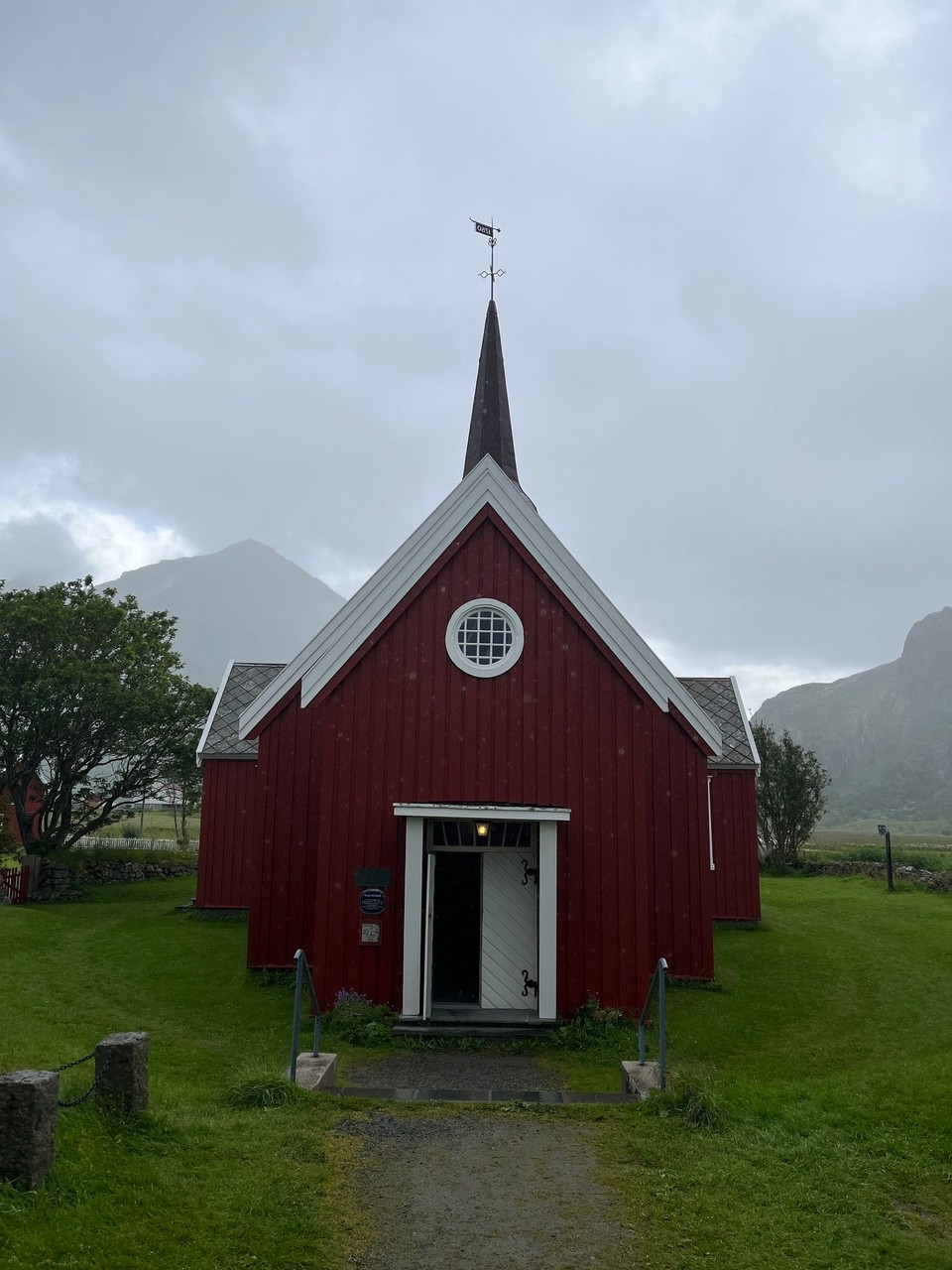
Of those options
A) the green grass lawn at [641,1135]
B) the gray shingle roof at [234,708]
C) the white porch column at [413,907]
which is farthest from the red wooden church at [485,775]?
the gray shingle roof at [234,708]

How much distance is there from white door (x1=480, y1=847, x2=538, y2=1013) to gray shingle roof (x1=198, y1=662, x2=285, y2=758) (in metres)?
8.11

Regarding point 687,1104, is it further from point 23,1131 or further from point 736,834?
point 736,834

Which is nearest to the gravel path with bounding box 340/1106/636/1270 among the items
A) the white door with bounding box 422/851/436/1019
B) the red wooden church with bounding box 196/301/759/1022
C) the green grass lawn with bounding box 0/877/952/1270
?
the green grass lawn with bounding box 0/877/952/1270

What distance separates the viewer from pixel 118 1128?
6.54 m

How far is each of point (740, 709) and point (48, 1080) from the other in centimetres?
1865

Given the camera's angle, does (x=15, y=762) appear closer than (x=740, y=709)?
No

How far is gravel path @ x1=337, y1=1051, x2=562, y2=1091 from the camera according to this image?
9750 millimetres

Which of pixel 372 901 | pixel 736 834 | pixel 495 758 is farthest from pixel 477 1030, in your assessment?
pixel 736 834

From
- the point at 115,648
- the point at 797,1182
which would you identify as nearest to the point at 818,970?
the point at 797,1182

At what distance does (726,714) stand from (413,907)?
1180 cm

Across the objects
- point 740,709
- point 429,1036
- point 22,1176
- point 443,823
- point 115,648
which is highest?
point 115,648

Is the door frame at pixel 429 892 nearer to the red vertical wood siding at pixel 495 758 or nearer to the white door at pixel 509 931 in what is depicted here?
the red vertical wood siding at pixel 495 758

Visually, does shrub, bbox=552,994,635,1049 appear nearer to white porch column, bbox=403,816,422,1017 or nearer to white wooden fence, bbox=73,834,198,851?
white porch column, bbox=403,816,422,1017

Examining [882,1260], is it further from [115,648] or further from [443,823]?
[115,648]
